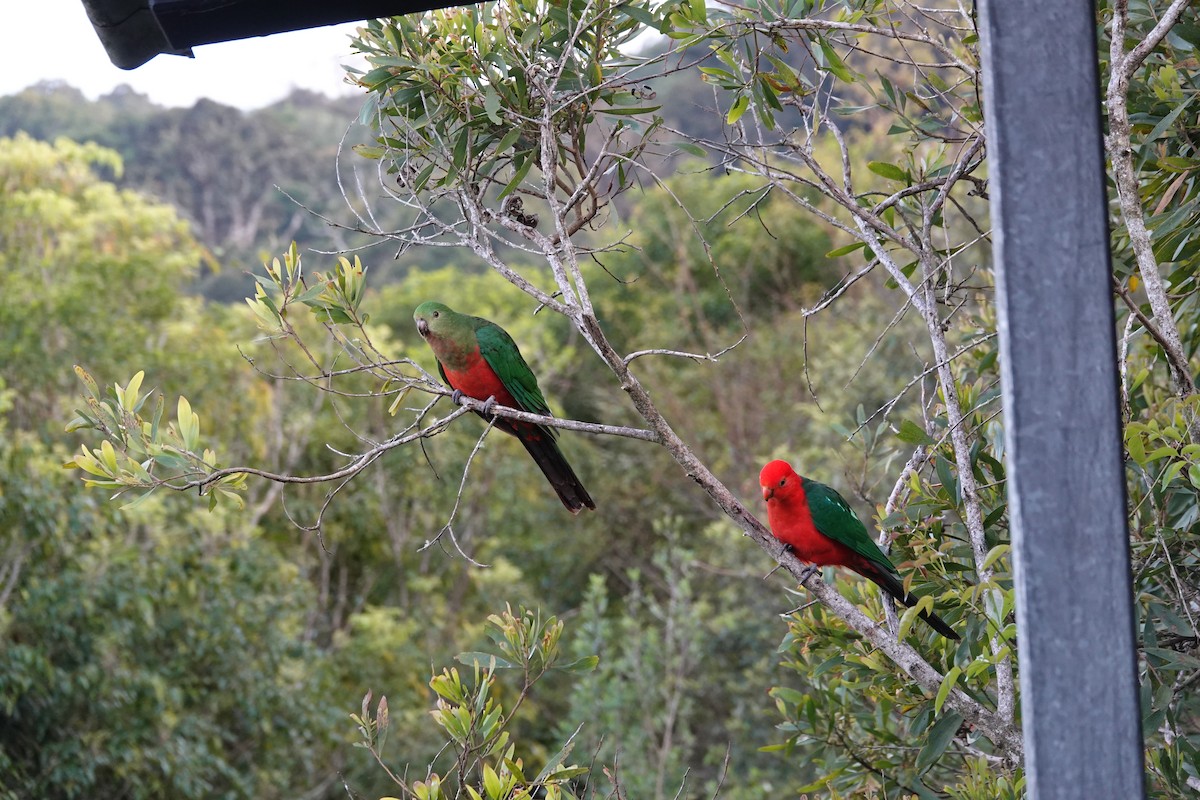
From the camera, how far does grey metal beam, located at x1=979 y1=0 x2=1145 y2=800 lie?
36.4 inches

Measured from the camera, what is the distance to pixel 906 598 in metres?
2.19

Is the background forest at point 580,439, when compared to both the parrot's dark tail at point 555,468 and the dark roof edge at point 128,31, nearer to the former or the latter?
the parrot's dark tail at point 555,468

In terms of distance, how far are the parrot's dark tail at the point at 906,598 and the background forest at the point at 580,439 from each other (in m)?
0.06

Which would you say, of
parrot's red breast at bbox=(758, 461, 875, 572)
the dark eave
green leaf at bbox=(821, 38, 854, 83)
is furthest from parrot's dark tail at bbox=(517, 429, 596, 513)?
the dark eave

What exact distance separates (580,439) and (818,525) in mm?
7967

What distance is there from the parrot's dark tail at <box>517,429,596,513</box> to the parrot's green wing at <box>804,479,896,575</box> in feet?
1.78

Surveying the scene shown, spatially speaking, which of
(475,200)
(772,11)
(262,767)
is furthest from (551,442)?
(262,767)

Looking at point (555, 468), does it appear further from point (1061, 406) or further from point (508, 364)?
point (1061, 406)

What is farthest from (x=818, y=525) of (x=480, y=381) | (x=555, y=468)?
(x=480, y=381)

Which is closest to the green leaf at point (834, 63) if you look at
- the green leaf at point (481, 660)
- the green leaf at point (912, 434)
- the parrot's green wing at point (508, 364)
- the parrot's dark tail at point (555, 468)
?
the green leaf at point (912, 434)

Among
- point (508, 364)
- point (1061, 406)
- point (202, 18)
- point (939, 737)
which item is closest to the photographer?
point (1061, 406)

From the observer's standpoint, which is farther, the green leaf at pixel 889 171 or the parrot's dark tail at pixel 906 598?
the green leaf at pixel 889 171

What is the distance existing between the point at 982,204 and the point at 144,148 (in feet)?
48.4

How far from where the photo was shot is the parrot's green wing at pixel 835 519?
2.49m
